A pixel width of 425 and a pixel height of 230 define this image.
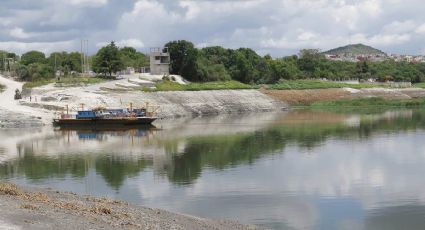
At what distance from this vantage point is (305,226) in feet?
80.3

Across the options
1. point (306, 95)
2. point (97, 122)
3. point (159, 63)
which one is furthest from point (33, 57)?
point (97, 122)

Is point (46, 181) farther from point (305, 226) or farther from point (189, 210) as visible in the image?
point (305, 226)

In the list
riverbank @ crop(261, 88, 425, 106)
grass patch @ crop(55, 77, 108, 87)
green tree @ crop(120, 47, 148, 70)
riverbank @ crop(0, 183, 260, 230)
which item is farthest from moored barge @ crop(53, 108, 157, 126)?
green tree @ crop(120, 47, 148, 70)

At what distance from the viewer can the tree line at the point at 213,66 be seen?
421 feet

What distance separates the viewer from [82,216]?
70.3ft

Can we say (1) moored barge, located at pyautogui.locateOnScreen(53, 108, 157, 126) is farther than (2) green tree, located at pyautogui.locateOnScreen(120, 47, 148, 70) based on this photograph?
No

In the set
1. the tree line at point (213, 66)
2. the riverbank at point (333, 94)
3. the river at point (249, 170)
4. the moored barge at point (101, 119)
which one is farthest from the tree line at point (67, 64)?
the river at point (249, 170)

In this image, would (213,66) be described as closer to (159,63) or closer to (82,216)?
(159,63)

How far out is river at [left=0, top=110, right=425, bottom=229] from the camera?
27172 millimetres

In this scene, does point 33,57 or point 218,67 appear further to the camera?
point 33,57

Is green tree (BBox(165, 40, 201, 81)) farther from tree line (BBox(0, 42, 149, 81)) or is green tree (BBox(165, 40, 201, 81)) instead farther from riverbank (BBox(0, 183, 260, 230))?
riverbank (BBox(0, 183, 260, 230))

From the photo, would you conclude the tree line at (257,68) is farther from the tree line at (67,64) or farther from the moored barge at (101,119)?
the moored barge at (101,119)

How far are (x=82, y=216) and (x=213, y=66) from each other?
403 ft

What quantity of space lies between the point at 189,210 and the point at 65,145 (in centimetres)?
3214
